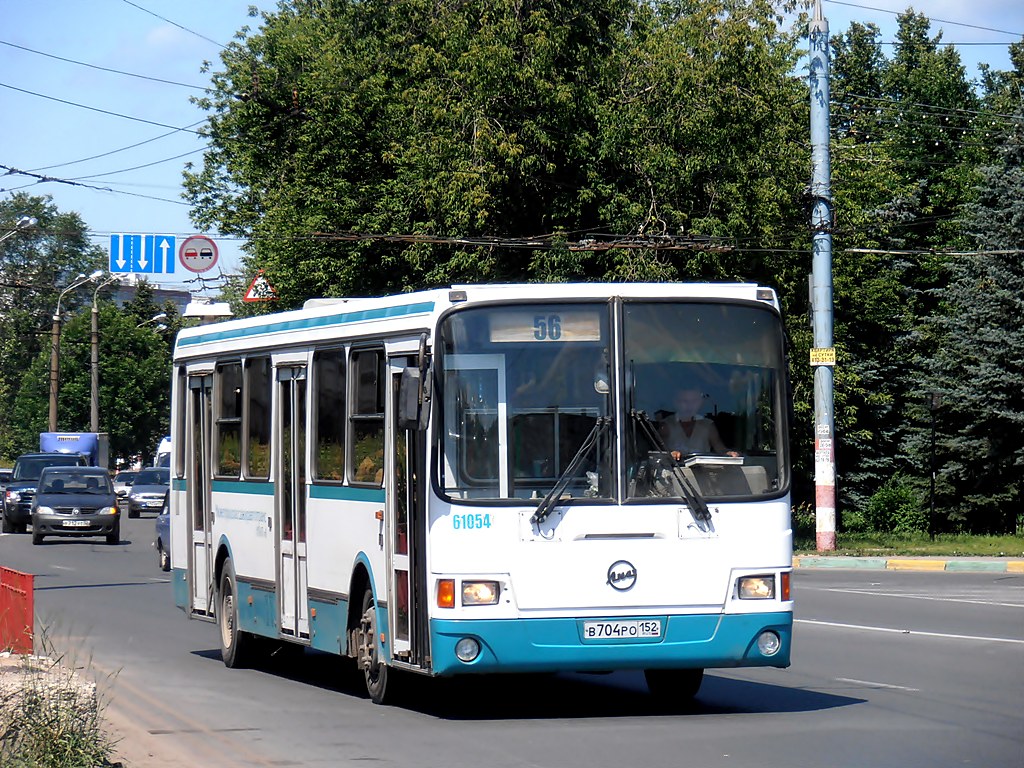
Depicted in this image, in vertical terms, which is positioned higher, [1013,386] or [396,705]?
[1013,386]

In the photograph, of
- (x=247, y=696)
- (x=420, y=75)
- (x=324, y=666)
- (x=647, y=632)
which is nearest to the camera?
(x=647, y=632)

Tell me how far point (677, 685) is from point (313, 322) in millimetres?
3779

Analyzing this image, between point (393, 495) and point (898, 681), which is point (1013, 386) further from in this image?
point (393, 495)

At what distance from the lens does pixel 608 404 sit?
34.9 feet

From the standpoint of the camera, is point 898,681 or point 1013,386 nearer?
point 898,681

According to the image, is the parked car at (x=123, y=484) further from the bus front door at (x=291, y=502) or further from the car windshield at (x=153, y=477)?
the bus front door at (x=291, y=502)

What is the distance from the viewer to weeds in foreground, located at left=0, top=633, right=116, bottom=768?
752cm

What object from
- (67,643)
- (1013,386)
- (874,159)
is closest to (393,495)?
(67,643)

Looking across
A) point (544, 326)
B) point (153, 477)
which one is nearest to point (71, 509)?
point (153, 477)

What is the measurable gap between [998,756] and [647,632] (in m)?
2.25

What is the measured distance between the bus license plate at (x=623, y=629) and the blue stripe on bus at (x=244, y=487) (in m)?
3.85

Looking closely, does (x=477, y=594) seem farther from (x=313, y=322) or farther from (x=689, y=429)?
(x=313, y=322)

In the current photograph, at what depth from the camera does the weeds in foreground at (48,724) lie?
7.52 metres

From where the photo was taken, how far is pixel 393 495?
11102 mm
